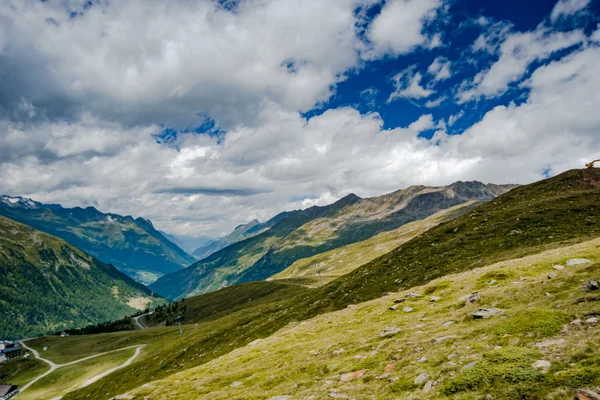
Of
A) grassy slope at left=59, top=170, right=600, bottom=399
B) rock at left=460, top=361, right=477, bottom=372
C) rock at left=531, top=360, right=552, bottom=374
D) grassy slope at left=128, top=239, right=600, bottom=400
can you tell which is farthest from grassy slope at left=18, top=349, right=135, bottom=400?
rock at left=531, top=360, right=552, bottom=374

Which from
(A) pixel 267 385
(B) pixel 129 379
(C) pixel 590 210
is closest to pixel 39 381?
(B) pixel 129 379

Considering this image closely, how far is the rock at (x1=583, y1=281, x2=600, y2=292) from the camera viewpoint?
19953mm

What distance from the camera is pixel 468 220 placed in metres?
82.9

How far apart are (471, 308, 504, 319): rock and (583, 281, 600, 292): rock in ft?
16.5

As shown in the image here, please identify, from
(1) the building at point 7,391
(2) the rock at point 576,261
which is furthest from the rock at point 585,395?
(1) the building at point 7,391

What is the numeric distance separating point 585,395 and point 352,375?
11906mm

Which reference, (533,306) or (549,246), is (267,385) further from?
(549,246)

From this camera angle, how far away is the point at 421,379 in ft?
51.3

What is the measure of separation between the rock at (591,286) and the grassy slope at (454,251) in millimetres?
29278

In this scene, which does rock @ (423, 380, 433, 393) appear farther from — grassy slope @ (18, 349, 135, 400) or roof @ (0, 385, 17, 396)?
roof @ (0, 385, 17, 396)

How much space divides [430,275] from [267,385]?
38237 millimetres

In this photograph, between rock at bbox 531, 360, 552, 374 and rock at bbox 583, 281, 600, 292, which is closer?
rock at bbox 531, 360, 552, 374

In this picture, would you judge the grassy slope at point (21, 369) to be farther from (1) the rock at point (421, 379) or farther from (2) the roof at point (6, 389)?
(1) the rock at point (421, 379)

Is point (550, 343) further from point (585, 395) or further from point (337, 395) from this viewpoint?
point (337, 395)
